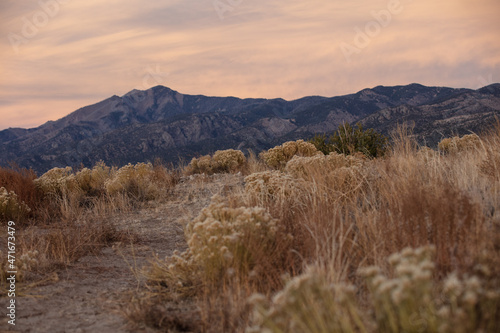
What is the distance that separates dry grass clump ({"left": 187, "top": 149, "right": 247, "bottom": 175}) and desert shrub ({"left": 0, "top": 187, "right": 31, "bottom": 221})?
7.39m

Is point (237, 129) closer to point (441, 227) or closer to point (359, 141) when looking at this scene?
point (359, 141)

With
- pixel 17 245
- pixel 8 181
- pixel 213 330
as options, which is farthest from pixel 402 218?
pixel 8 181

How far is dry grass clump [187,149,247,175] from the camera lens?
14.8 meters

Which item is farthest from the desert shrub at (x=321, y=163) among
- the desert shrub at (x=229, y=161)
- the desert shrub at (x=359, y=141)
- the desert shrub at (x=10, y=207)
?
the desert shrub at (x=229, y=161)

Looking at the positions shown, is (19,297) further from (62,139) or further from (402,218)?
(62,139)

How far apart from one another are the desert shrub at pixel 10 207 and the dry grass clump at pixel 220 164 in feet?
24.2

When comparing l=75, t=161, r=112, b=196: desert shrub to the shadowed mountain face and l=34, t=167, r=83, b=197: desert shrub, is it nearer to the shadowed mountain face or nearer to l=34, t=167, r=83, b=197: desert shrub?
l=34, t=167, r=83, b=197: desert shrub

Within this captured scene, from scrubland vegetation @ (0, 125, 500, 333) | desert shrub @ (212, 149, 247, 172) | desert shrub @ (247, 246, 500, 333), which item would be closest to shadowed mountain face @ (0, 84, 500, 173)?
desert shrub @ (212, 149, 247, 172)

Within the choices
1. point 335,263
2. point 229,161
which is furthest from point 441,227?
point 229,161

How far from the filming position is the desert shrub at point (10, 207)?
7595 millimetres

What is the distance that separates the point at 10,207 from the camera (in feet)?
25.6

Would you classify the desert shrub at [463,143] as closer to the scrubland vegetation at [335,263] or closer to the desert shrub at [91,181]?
the scrubland vegetation at [335,263]

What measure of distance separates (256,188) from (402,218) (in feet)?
10.6

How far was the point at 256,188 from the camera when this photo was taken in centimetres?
657
